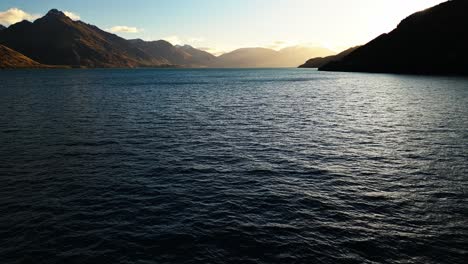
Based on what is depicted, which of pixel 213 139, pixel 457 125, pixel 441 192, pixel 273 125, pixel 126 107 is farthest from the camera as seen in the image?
pixel 126 107

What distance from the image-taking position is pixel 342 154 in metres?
44.1

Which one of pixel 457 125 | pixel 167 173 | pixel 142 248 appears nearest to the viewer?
pixel 142 248

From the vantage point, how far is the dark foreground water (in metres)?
22.0

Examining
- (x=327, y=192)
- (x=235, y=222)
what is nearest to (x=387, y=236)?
(x=327, y=192)

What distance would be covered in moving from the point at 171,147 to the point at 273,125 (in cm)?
2457

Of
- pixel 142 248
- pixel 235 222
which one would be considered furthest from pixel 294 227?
pixel 142 248

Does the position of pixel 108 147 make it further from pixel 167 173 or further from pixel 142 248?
pixel 142 248

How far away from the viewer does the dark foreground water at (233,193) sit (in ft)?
72.1

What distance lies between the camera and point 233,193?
103 ft

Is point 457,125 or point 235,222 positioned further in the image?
point 457,125

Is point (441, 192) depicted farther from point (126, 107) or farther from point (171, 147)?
point (126, 107)

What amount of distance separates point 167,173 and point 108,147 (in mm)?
15106

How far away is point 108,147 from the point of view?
47.6 metres

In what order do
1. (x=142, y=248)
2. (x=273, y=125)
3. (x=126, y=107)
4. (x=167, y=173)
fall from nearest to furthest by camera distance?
(x=142, y=248)
(x=167, y=173)
(x=273, y=125)
(x=126, y=107)
